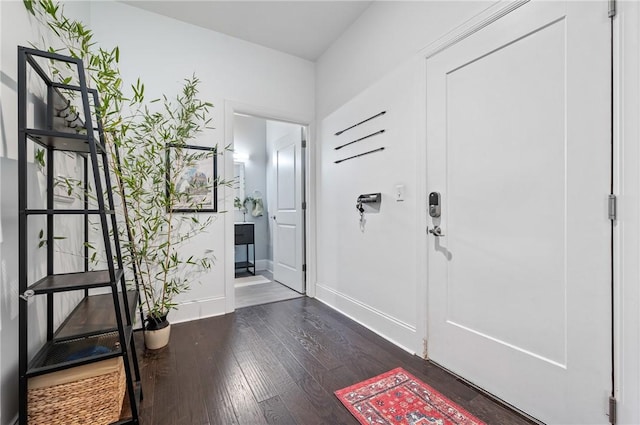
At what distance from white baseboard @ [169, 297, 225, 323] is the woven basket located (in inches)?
52.7

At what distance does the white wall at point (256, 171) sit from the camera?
4.93 m

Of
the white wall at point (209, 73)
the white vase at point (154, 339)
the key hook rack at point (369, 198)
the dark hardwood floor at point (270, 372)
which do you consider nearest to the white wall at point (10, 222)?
the dark hardwood floor at point (270, 372)

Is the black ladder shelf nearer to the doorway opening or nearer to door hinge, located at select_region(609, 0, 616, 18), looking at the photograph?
the doorway opening

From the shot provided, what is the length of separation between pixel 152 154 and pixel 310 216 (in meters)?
1.68

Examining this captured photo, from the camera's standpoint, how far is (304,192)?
11.0 ft

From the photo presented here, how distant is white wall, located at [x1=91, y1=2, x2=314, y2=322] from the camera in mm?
2367

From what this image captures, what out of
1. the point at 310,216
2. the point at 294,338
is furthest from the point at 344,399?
the point at 310,216

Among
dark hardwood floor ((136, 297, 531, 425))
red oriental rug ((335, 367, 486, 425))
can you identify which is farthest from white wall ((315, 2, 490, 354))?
red oriental rug ((335, 367, 486, 425))

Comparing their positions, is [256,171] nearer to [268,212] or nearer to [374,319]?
[268,212]

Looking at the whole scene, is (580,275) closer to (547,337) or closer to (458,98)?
(547,337)

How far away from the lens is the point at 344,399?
1466 mm

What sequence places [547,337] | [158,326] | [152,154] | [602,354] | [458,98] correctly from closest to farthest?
[602,354] < [547,337] < [458,98] < [158,326] < [152,154]

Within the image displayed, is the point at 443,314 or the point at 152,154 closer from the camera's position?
the point at 443,314

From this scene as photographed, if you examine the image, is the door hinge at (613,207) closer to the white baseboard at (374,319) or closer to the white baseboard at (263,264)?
the white baseboard at (374,319)
